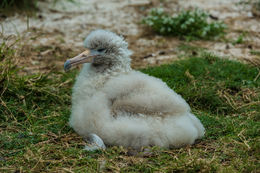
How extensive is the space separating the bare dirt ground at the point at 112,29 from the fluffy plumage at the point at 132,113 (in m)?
1.98

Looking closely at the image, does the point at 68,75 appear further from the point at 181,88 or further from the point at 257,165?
the point at 257,165

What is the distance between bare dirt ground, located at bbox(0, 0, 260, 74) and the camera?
7141mm

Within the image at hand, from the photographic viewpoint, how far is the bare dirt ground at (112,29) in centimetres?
714

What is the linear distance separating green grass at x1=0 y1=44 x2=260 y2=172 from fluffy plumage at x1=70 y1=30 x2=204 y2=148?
125 mm

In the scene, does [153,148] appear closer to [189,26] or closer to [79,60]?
[79,60]

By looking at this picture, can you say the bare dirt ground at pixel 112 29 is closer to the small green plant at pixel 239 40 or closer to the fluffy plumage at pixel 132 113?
the small green plant at pixel 239 40

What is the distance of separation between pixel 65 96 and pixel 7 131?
113cm

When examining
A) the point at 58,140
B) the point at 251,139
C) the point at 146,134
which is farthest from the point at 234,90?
the point at 58,140

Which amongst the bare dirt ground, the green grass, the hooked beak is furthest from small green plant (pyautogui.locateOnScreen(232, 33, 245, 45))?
the hooked beak

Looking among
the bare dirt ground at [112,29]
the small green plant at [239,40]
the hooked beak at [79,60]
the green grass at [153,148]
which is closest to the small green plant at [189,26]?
the bare dirt ground at [112,29]

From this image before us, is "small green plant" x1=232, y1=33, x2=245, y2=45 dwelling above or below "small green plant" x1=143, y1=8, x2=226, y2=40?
below

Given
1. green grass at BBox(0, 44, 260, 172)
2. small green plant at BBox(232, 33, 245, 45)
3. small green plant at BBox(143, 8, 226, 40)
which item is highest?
small green plant at BBox(143, 8, 226, 40)

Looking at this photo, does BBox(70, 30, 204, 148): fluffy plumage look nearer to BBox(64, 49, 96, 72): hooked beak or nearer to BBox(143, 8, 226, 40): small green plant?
BBox(64, 49, 96, 72): hooked beak

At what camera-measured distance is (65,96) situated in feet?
18.1
